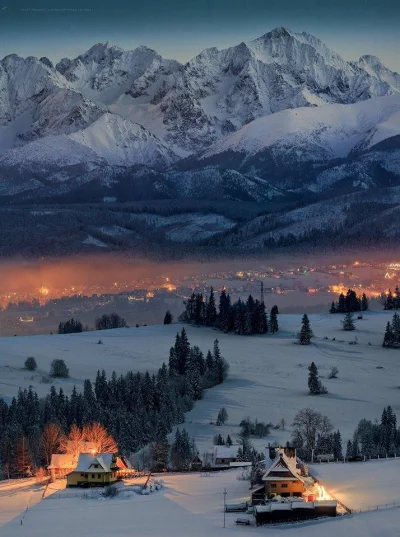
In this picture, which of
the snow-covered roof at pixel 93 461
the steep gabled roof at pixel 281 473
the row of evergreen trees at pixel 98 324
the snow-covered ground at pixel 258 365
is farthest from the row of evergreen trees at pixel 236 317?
the steep gabled roof at pixel 281 473

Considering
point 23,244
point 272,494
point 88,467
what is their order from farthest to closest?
point 23,244 → point 88,467 → point 272,494

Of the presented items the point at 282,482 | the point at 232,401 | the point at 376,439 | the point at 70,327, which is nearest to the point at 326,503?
the point at 282,482

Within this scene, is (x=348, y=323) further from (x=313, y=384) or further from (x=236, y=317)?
(x=313, y=384)

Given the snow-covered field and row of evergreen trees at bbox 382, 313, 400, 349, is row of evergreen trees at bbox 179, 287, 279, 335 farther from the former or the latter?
row of evergreen trees at bbox 382, 313, 400, 349

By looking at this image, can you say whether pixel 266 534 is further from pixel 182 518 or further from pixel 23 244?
pixel 23 244

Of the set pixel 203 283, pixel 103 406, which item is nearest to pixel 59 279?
pixel 203 283

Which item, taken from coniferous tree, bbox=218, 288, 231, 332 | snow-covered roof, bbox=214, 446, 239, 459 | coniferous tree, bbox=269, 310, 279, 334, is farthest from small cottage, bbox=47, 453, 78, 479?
coniferous tree, bbox=218, 288, 231, 332
